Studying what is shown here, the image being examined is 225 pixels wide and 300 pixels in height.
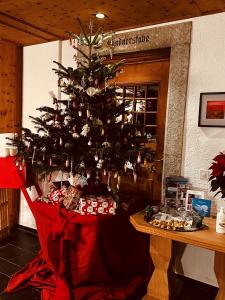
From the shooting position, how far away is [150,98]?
9.98ft

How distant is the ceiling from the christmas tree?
0.29 meters

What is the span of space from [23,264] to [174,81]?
2.34 m

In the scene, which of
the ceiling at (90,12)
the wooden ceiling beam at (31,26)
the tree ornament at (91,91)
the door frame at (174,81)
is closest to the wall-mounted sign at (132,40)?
the door frame at (174,81)

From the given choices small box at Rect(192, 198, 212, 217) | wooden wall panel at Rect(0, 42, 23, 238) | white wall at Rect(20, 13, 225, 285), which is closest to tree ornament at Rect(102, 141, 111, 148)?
white wall at Rect(20, 13, 225, 285)

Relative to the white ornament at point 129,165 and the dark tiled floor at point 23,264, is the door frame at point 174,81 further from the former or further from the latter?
the dark tiled floor at point 23,264

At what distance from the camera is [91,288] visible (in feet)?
8.00

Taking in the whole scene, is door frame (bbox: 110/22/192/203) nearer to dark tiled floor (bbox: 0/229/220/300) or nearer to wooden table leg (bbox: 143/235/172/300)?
wooden table leg (bbox: 143/235/172/300)

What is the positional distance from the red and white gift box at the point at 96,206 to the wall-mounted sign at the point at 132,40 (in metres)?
1.59

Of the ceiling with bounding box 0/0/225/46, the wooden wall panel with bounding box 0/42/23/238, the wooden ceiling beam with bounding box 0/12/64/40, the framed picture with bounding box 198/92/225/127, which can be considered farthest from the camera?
the wooden wall panel with bounding box 0/42/23/238

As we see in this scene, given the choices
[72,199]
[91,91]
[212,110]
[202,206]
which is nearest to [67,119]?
[91,91]

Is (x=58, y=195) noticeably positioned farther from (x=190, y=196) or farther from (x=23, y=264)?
(x=190, y=196)

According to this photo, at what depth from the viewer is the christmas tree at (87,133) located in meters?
2.39

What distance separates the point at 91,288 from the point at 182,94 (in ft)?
6.06

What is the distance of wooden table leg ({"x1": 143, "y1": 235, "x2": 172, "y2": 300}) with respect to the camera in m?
2.30
